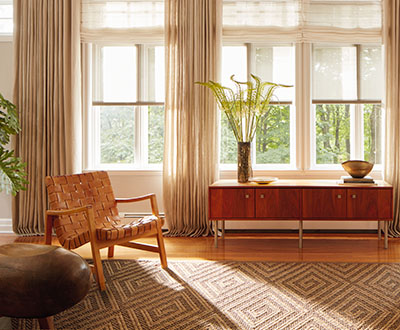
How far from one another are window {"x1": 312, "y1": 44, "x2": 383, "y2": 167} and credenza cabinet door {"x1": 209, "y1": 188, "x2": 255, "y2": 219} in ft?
3.91

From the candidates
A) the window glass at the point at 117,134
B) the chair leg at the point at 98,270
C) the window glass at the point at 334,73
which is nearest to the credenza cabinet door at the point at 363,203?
the window glass at the point at 334,73

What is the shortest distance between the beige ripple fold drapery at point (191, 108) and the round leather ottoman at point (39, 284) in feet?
7.86

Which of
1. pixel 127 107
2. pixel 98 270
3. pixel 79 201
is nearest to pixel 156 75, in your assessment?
pixel 127 107

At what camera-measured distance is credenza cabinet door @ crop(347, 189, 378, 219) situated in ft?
11.6

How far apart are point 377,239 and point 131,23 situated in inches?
135

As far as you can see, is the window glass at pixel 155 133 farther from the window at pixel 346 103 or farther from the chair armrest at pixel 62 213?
the chair armrest at pixel 62 213

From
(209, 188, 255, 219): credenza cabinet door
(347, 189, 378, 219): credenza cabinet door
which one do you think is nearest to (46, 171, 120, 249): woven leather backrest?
(209, 188, 255, 219): credenza cabinet door

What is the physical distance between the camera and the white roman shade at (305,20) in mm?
4156

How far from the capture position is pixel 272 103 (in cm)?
436

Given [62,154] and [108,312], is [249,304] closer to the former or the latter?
[108,312]

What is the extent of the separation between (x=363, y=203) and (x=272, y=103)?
1.48m

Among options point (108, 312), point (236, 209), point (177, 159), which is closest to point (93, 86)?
point (177, 159)

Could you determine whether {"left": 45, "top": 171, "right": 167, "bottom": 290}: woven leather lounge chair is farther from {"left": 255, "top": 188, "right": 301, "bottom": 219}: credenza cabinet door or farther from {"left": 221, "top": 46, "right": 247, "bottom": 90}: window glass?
{"left": 221, "top": 46, "right": 247, "bottom": 90}: window glass

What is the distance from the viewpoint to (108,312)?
2.27 m
